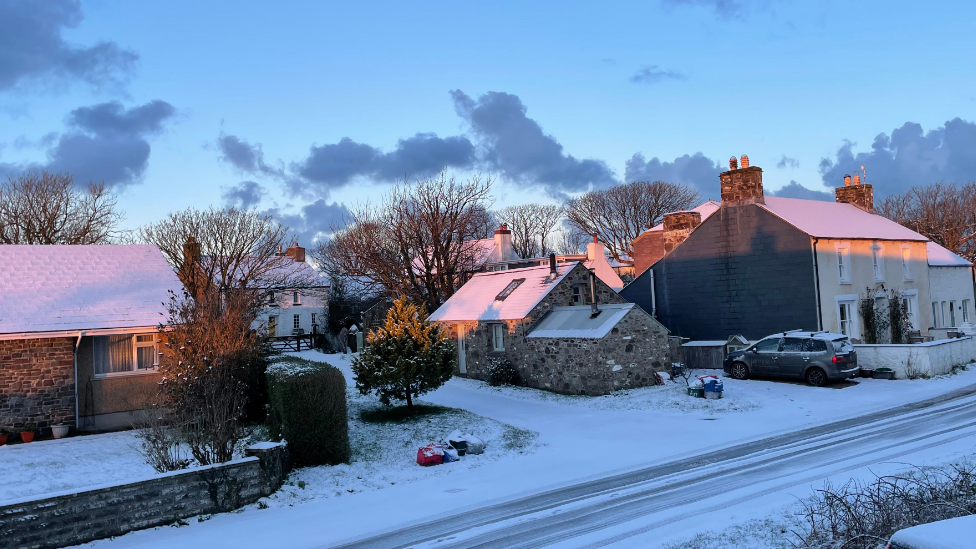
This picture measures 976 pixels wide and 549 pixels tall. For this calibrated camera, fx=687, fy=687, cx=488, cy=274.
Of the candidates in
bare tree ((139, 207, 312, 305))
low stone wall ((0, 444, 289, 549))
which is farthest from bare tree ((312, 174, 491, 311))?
low stone wall ((0, 444, 289, 549))

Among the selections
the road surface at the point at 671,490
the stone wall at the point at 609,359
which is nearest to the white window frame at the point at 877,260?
the stone wall at the point at 609,359

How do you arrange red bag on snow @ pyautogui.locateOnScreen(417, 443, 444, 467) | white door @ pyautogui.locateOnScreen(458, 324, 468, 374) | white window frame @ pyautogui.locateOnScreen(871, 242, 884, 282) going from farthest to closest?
1. white window frame @ pyautogui.locateOnScreen(871, 242, 884, 282)
2. white door @ pyautogui.locateOnScreen(458, 324, 468, 374)
3. red bag on snow @ pyautogui.locateOnScreen(417, 443, 444, 467)

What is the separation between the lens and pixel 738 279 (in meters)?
28.8

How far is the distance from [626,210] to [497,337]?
39.9m

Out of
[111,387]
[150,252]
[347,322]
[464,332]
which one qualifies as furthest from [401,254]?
[111,387]

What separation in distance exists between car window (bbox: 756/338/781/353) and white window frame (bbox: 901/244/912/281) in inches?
455

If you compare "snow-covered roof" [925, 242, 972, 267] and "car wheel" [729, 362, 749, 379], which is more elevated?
"snow-covered roof" [925, 242, 972, 267]

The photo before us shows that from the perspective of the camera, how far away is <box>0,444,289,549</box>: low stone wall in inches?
370

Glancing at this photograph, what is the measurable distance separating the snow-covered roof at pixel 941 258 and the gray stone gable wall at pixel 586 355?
792 inches

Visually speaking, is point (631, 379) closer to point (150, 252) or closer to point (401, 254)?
point (150, 252)

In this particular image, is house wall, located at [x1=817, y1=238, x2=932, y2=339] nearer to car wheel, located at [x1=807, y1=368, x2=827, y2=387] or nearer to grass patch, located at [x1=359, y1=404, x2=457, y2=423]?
car wheel, located at [x1=807, y1=368, x2=827, y2=387]

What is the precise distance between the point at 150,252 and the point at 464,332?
1226 centimetres

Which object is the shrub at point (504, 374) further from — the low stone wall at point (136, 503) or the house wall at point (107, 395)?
the low stone wall at point (136, 503)

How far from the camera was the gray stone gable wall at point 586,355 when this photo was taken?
22.2 metres
